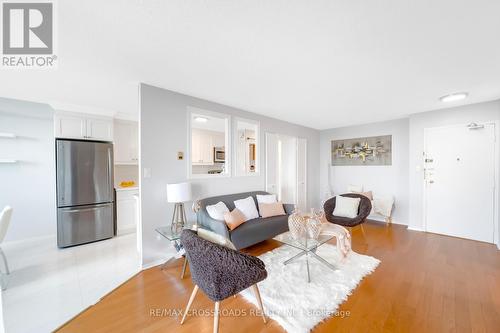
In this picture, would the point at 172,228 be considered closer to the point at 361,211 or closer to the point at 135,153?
the point at 135,153

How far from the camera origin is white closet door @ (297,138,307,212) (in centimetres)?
499

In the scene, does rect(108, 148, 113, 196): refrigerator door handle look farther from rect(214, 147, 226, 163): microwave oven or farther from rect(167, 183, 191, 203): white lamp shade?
rect(214, 147, 226, 163): microwave oven

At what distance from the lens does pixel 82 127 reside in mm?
3447

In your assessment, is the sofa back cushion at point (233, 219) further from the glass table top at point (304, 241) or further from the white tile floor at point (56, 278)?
the white tile floor at point (56, 278)

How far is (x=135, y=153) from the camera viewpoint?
4.19 meters

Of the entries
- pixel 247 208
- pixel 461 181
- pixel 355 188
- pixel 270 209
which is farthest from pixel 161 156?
pixel 461 181

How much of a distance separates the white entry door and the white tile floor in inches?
208

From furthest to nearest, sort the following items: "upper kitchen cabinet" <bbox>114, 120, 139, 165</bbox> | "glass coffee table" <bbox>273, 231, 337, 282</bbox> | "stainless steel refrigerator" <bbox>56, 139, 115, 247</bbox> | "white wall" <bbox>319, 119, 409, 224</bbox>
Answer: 1. "white wall" <bbox>319, 119, 409, 224</bbox>
2. "upper kitchen cabinet" <bbox>114, 120, 139, 165</bbox>
3. "stainless steel refrigerator" <bbox>56, 139, 115, 247</bbox>
4. "glass coffee table" <bbox>273, 231, 337, 282</bbox>

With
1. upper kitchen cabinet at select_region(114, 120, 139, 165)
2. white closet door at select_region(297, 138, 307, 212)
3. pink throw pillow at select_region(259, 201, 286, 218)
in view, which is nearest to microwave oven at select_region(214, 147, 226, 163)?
upper kitchen cabinet at select_region(114, 120, 139, 165)

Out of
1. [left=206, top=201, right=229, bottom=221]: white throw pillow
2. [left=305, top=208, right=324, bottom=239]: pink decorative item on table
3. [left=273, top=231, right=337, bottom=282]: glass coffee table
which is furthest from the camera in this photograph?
[left=206, top=201, right=229, bottom=221]: white throw pillow

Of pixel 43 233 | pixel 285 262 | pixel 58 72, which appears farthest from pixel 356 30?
pixel 43 233

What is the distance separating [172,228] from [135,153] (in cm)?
243

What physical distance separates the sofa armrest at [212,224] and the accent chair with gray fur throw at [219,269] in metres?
1.03

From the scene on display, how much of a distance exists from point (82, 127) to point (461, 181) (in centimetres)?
687
